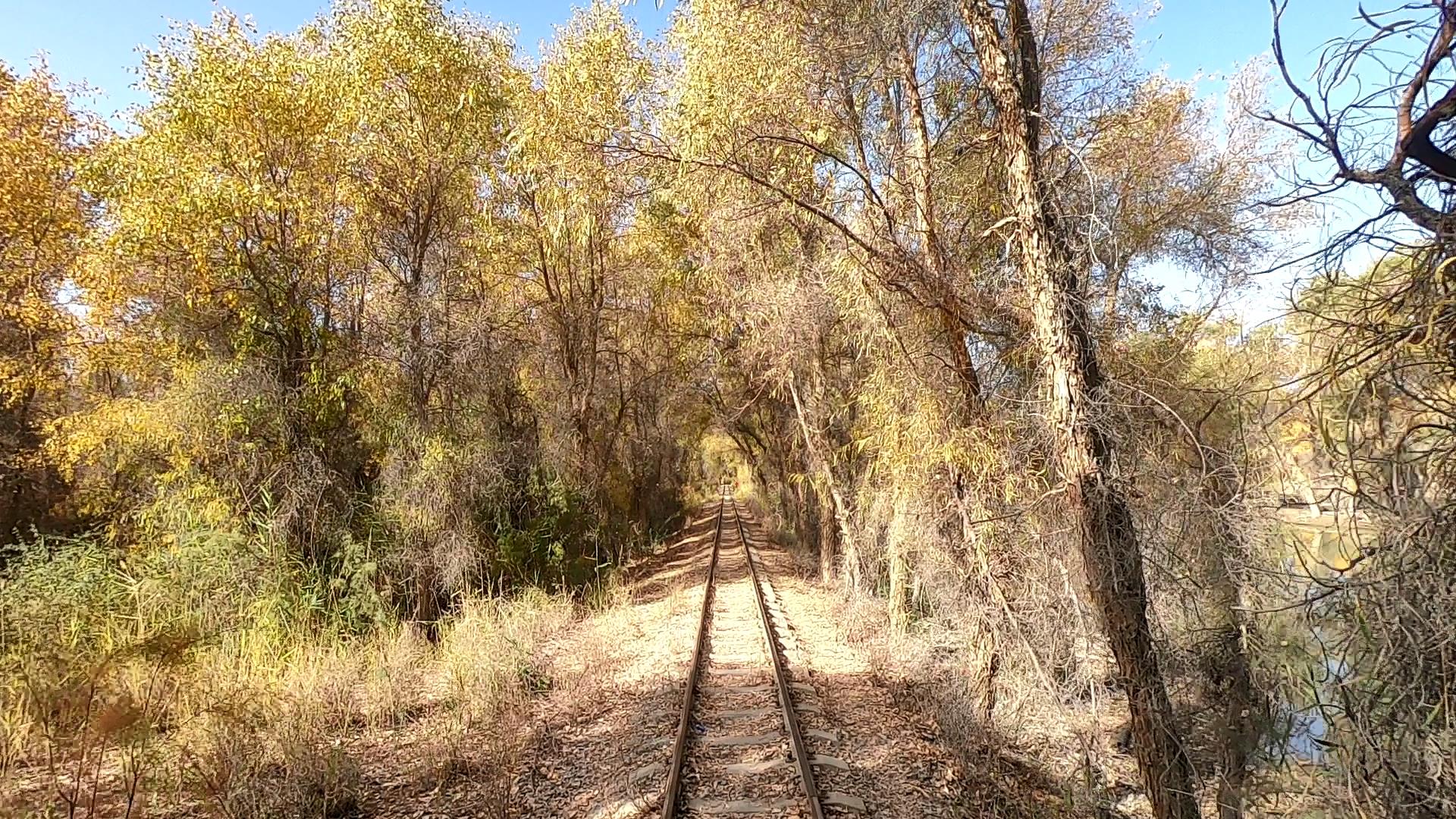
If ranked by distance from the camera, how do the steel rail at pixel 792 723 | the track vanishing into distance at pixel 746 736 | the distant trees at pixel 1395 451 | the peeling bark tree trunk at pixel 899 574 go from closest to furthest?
the distant trees at pixel 1395 451, the steel rail at pixel 792 723, the track vanishing into distance at pixel 746 736, the peeling bark tree trunk at pixel 899 574

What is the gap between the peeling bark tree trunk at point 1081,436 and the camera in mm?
4051

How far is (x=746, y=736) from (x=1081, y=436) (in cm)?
436

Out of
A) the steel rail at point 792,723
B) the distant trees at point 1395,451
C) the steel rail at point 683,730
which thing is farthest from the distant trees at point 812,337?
the steel rail at point 683,730

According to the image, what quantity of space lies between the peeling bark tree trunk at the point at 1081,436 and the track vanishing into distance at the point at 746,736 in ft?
7.19

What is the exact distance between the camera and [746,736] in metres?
6.61

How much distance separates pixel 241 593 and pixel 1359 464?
11338 mm

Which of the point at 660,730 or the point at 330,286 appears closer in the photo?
the point at 660,730

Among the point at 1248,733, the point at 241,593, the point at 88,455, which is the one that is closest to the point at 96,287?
the point at 88,455

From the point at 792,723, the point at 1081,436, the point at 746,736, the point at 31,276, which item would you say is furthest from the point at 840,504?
the point at 31,276

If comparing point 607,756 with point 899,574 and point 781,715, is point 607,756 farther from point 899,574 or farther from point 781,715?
point 899,574

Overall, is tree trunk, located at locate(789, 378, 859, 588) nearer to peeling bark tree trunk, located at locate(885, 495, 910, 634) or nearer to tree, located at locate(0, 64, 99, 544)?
Answer: peeling bark tree trunk, located at locate(885, 495, 910, 634)

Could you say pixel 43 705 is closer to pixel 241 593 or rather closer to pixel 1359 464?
pixel 241 593

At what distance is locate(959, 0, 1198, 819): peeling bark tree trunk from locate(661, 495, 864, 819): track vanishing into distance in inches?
86.3

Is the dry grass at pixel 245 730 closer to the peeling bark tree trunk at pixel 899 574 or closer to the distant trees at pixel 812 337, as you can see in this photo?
the distant trees at pixel 812 337
